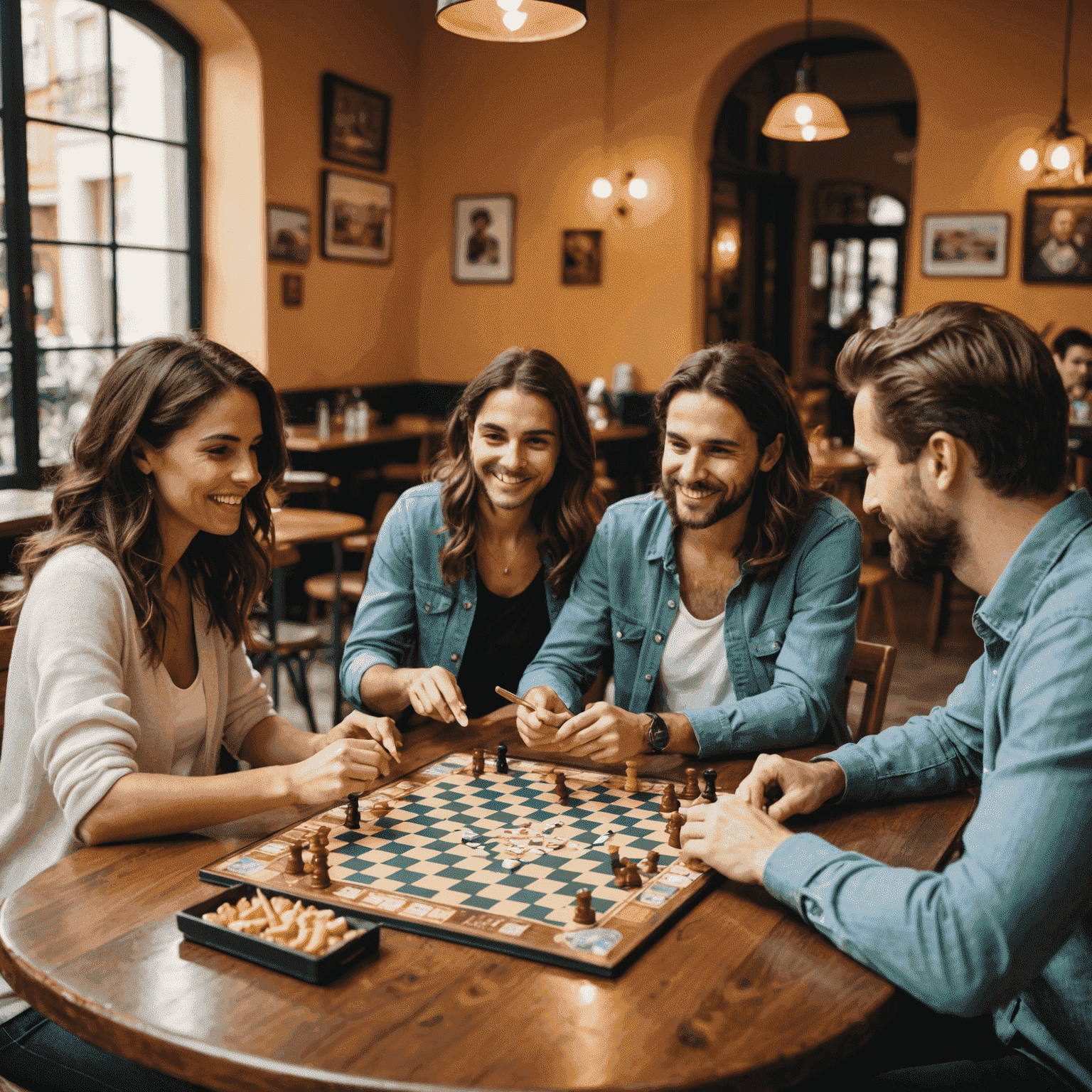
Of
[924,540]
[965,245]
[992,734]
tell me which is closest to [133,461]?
[924,540]

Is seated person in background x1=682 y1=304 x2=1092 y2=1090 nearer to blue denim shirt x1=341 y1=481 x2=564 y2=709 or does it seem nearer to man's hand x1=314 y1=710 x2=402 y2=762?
man's hand x1=314 y1=710 x2=402 y2=762

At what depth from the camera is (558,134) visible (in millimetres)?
7918

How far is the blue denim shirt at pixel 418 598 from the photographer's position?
8.21ft

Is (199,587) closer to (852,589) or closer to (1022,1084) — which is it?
(852,589)

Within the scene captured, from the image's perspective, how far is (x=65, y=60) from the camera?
5.59m

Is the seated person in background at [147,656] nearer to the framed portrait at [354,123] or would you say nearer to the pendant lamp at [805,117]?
the pendant lamp at [805,117]

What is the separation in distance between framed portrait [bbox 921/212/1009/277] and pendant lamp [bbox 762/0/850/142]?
78.7 inches

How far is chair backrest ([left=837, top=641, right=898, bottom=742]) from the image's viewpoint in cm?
225

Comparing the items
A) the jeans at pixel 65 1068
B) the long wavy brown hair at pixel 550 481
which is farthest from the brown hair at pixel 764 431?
the jeans at pixel 65 1068

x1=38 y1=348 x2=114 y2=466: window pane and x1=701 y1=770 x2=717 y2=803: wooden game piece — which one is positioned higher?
x1=38 y1=348 x2=114 y2=466: window pane

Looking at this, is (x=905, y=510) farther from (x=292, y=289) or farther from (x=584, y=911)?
(x=292, y=289)

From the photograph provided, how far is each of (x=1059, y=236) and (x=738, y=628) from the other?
5.99 m

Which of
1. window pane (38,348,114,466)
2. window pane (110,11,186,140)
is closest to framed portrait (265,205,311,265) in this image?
window pane (110,11,186,140)

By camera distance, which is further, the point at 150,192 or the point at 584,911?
the point at 150,192
